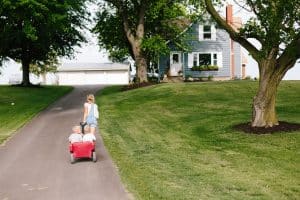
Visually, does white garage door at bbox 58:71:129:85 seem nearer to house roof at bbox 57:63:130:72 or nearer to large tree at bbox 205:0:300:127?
house roof at bbox 57:63:130:72

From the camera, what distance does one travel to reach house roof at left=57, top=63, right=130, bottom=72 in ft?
269

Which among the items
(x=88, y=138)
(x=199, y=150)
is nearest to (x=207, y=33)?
(x=199, y=150)

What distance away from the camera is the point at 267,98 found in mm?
19219

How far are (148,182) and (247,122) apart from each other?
9.65 metres

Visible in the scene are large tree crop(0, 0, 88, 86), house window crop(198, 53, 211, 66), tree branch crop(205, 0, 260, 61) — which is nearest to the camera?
tree branch crop(205, 0, 260, 61)

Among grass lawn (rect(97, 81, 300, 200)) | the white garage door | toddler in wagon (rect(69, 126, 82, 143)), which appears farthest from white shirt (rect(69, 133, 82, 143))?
the white garage door

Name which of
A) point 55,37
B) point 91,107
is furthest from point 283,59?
point 55,37

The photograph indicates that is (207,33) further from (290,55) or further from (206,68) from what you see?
(290,55)

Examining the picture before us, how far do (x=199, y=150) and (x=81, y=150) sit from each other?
134 inches

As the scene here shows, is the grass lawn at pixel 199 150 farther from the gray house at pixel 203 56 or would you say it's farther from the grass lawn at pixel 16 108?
the gray house at pixel 203 56

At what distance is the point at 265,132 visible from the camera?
1823 cm

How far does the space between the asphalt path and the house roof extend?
6063 cm

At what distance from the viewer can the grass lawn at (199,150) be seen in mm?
11047

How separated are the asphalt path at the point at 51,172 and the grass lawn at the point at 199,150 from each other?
16.6 inches
